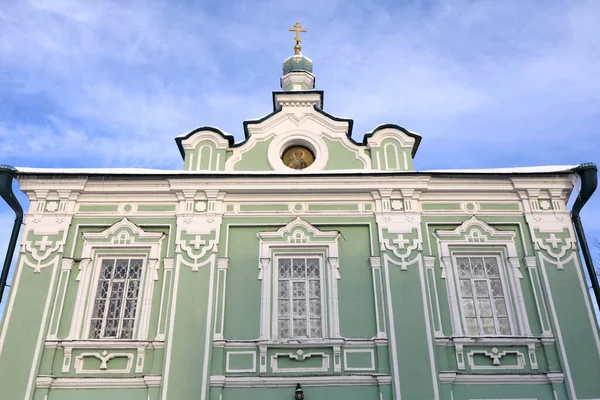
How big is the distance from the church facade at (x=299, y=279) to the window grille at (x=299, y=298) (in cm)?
3

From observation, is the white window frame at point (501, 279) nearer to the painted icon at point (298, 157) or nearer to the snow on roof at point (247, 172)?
the snow on roof at point (247, 172)

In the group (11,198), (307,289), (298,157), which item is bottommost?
(307,289)

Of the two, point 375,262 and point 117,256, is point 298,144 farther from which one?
point 117,256

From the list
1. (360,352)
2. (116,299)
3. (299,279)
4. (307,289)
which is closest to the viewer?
(360,352)

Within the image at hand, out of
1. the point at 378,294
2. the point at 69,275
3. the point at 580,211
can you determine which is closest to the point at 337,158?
the point at 378,294

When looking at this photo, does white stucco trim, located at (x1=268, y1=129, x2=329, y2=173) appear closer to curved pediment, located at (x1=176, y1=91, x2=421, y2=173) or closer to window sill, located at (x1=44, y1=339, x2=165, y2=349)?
curved pediment, located at (x1=176, y1=91, x2=421, y2=173)

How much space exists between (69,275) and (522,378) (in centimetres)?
764

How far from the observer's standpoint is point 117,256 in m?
10.6

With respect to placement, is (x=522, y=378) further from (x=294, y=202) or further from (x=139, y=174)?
(x=139, y=174)

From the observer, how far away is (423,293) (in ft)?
33.0

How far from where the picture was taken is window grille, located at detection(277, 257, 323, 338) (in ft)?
32.6

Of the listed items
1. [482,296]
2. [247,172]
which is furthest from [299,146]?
[482,296]

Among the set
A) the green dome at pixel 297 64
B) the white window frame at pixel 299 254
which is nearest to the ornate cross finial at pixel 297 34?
the green dome at pixel 297 64

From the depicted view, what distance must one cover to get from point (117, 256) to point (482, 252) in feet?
21.3
